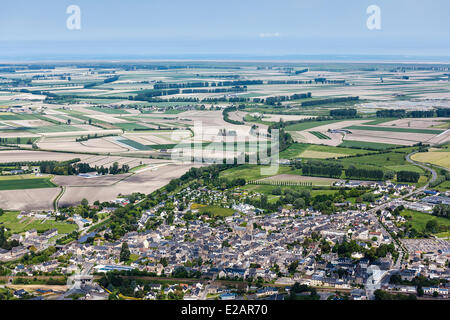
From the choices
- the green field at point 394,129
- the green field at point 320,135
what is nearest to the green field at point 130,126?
the green field at point 320,135

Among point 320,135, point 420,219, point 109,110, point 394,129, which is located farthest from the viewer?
point 109,110

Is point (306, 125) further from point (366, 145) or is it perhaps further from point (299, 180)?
point (299, 180)

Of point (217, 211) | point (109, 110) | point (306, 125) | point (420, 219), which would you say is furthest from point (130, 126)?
point (420, 219)

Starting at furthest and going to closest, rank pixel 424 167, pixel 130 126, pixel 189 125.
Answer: pixel 130 126 < pixel 189 125 < pixel 424 167

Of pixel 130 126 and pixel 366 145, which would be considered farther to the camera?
pixel 130 126

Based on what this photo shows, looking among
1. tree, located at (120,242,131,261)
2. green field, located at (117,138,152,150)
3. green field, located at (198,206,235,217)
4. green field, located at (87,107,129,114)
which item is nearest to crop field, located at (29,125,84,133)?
green field, located at (117,138,152,150)

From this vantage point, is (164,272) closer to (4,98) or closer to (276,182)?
(276,182)

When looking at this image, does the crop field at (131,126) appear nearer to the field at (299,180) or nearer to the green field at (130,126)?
the green field at (130,126)
